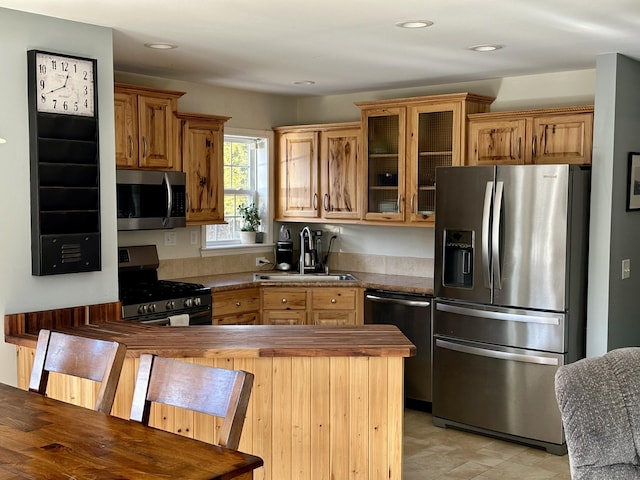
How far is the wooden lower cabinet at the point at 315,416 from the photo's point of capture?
10.6 feet

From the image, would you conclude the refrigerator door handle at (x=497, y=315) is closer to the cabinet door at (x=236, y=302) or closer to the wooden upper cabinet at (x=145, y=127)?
the cabinet door at (x=236, y=302)

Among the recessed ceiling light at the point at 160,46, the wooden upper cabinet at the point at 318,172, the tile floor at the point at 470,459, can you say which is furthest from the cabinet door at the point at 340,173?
the recessed ceiling light at the point at 160,46

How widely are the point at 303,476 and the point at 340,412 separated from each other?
0.34m

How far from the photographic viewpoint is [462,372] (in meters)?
5.09

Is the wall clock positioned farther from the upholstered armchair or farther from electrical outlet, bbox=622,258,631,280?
electrical outlet, bbox=622,258,631,280

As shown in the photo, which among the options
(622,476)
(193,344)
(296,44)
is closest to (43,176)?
(193,344)

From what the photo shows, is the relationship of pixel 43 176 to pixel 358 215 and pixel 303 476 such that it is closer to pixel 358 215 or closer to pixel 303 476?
pixel 303 476

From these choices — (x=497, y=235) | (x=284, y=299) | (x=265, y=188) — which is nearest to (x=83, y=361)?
(x=497, y=235)

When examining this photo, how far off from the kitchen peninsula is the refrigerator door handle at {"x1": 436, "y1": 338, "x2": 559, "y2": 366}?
174 cm

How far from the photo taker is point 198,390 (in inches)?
86.3

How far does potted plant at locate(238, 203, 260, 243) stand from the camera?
21.2 feet

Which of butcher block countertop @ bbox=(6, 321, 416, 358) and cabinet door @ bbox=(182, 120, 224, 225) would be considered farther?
cabinet door @ bbox=(182, 120, 224, 225)

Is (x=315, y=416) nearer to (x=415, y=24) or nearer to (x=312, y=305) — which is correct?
(x=415, y=24)

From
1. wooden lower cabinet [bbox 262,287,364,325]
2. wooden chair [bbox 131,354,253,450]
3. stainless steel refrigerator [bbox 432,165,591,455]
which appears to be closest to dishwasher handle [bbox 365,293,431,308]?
wooden lower cabinet [bbox 262,287,364,325]
